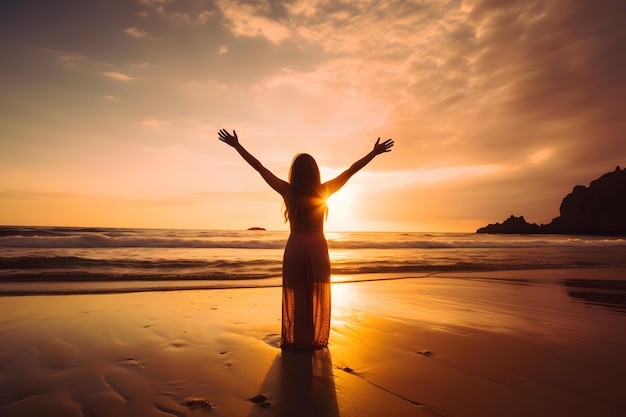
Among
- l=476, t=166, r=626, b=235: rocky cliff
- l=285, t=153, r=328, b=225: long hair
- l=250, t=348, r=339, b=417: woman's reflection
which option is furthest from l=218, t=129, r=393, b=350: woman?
l=476, t=166, r=626, b=235: rocky cliff

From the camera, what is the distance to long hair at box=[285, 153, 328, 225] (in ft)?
13.3

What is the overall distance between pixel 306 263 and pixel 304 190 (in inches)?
35.3

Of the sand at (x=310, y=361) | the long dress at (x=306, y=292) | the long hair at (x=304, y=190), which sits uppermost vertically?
the long hair at (x=304, y=190)

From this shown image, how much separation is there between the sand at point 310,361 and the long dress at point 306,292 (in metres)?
0.24

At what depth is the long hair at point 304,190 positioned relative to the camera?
4039 mm

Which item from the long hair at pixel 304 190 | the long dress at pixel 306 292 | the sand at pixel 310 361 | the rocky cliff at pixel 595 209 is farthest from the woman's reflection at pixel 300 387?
the rocky cliff at pixel 595 209

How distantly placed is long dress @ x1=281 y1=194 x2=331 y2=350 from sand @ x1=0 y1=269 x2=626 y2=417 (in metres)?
0.24

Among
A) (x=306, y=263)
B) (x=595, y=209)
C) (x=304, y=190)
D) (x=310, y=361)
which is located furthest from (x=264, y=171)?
(x=595, y=209)

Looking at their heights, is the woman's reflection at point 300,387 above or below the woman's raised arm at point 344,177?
below

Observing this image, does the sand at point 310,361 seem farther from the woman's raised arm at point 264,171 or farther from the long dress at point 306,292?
the woman's raised arm at point 264,171

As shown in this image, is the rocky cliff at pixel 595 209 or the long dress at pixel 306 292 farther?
the rocky cliff at pixel 595 209

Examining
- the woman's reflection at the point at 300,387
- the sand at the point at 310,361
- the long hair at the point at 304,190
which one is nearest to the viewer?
the woman's reflection at the point at 300,387

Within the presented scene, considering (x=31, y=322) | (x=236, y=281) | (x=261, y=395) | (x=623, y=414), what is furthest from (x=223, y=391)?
(x=236, y=281)

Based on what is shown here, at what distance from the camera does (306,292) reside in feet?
13.3
